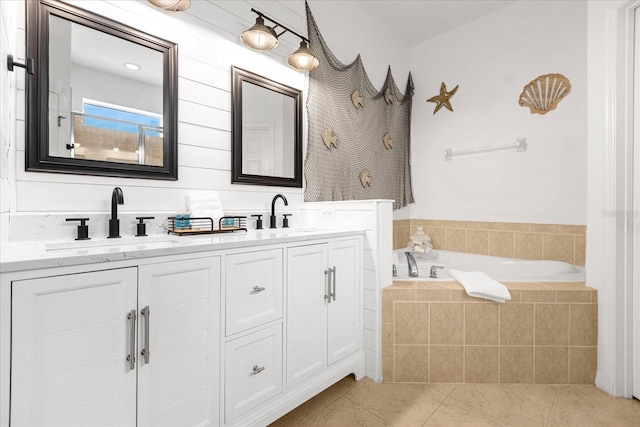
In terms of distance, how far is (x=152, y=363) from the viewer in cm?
108

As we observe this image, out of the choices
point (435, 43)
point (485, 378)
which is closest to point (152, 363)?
point (485, 378)

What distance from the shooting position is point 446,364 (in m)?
1.95

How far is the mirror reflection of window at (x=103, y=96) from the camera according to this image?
53.1 inches

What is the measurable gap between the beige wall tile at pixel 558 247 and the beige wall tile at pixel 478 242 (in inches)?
17.3

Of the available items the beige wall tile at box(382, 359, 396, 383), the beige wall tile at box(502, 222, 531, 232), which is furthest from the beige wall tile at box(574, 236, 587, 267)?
the beige wall tile at box(382, 359, 396, 383)

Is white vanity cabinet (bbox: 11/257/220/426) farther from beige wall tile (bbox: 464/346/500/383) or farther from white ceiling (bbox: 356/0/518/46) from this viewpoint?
white ceiling (bbox: 356/0/518/46)

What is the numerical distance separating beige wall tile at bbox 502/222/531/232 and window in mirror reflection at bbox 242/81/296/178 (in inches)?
76.4

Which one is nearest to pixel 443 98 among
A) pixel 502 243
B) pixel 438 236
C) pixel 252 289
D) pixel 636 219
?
pixel 438 236

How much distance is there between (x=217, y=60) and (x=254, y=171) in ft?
2.16

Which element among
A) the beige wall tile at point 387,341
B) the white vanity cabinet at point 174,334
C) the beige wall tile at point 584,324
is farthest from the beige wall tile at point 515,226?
the white vanity cabinet at point 174,334

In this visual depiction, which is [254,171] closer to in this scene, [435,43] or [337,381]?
[337,381]

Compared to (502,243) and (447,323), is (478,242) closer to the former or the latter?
(502,243)

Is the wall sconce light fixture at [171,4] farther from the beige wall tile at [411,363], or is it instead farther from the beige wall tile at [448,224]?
the beige wall tile at [448,224]

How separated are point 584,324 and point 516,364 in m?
0.45
